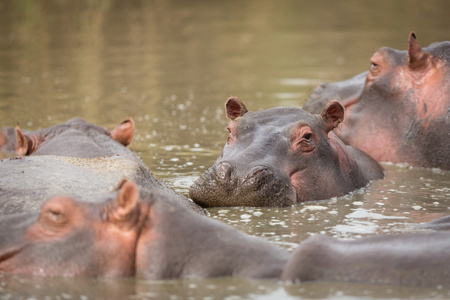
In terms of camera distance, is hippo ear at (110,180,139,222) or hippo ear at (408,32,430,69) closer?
hippo ear at (110,180,139,222)

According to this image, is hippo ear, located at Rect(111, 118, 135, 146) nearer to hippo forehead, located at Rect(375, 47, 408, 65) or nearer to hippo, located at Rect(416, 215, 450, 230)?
hippo forehead, located at Rect(375, 47, 408, 65)

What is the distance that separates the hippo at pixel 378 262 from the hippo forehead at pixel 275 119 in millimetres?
2795

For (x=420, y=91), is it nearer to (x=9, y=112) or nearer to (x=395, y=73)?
(x=395, y=73)

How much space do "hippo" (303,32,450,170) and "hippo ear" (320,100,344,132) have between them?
1277 mm

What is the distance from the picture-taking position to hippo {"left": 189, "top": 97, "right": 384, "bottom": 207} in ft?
21.4

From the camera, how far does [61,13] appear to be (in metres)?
25.3

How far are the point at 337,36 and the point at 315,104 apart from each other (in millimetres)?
11995

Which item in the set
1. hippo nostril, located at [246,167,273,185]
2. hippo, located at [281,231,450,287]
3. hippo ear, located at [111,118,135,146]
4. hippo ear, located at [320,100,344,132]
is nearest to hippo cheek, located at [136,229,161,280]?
hippo, located at [281,231,450,287]

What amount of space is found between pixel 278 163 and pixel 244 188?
354 millimetres

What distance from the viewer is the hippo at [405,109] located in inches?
330

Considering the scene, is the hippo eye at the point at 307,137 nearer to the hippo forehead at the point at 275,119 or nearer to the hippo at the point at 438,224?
the hippo forehead at the point at 275,119

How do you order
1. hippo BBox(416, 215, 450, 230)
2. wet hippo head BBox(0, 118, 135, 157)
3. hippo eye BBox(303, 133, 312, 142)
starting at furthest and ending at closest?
wet hippo head BBox(0, 118, 135, 157) → hippo eye BBox(303, 133, 312, 142) → hippo BBox(416, 215, 450, 230)

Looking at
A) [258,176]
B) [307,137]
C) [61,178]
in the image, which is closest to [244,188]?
[258,176]

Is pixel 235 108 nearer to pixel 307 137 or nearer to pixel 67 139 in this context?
pixel 307 137
